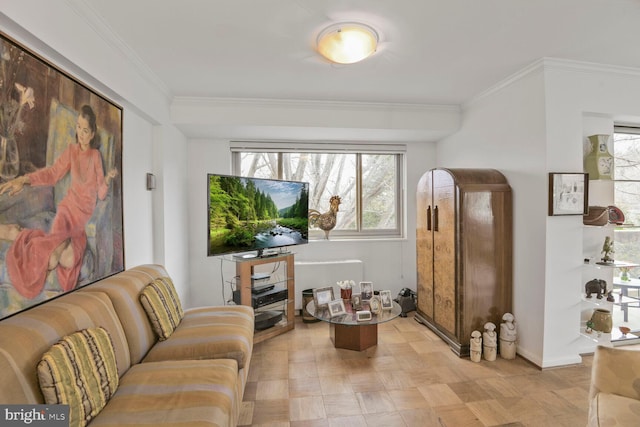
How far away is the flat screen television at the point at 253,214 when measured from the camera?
3021 mm

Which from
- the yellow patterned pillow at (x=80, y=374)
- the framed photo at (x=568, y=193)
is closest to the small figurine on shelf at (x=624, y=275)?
the framed photo at (x=568, y=193)

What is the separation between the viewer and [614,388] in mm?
1479

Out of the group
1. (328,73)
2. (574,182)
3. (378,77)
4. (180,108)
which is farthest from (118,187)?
(574,182)

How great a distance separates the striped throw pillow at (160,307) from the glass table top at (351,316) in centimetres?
115

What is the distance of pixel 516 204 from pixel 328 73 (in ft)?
6.61

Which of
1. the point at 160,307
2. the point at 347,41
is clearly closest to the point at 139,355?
the point at 160,307

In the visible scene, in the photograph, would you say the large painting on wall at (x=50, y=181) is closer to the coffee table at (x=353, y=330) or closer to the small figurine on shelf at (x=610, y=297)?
the coffee table at (x=353, y=330)

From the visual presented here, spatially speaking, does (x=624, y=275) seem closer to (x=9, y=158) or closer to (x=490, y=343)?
(x=490, y=343)

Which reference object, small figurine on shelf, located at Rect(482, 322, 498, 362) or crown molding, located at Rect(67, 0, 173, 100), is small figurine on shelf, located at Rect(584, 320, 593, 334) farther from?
crown molding, located at Rect(67, 0, 173, 100)

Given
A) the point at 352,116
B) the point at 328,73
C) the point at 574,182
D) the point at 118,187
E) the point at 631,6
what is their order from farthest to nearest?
1. the point at 352,116
2. the point at 328,73
3. the point at 574,182
4. the point at 118,187
5. the point at 631,6

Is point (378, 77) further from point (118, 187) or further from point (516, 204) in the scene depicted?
point (118, 187)

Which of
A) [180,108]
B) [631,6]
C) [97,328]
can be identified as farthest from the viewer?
[180,108]

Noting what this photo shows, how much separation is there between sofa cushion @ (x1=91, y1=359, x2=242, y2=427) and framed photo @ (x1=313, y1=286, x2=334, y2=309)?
125cm

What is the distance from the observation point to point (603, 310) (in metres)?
2.81
